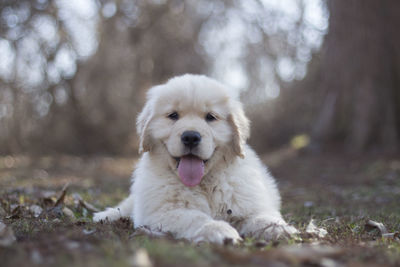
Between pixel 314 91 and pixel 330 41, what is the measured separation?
419 centimetres

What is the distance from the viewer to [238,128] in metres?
3.66

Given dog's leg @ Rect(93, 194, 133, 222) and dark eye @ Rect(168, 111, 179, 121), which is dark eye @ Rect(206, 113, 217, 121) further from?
dog's leg @ Rect(93, 194, 133, 222)

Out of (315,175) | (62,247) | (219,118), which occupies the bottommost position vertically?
(62,247)

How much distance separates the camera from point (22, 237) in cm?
294

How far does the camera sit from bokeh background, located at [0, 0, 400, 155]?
33.9 feet

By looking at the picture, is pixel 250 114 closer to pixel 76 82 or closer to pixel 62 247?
pixel 76 82

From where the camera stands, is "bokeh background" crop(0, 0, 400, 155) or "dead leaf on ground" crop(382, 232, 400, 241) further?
"bokeh background" crop(0, 0, 400, 155)

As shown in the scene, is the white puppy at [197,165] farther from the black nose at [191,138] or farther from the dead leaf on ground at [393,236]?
the dead leaf on ground at [393,236]

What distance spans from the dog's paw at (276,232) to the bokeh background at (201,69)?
7.69 m

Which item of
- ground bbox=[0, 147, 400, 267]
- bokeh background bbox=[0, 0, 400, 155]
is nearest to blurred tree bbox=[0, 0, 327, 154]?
bokeh background bbox=[0, 0, 400, 155]

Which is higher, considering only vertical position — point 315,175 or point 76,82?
point 76,82

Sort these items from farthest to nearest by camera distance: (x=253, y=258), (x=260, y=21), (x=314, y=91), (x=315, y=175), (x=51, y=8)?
(x=260, y=21), (x=314, y=91), (x=51, y=8), (x=315, y=175), (x=253, y=258)

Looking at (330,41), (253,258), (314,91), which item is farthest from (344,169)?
(253,258)

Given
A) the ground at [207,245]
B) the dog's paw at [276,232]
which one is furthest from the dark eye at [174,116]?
the dog's paw at [276,232]
